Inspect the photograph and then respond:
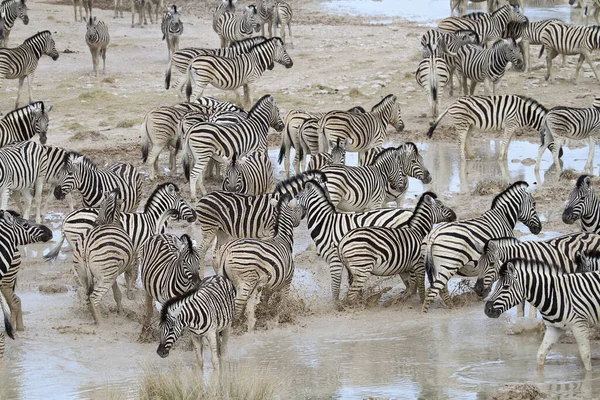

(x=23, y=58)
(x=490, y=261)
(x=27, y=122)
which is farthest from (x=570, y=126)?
(x=23, y=58)

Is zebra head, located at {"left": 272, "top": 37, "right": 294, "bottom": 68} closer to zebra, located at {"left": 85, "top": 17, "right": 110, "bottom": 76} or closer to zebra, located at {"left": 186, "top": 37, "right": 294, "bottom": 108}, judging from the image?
zebra, located at {"left": 186, "top": 37, "right": 294, "bottom": 108}

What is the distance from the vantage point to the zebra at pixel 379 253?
969 cm

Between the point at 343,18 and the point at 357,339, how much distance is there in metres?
23.1

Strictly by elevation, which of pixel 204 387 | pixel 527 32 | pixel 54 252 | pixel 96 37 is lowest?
pixel 54 252

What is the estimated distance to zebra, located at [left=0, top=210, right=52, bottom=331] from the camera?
30.0 ft

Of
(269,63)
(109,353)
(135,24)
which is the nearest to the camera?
(109,353)

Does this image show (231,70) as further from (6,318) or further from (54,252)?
(6,318)

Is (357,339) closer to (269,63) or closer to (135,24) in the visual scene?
(269,63)

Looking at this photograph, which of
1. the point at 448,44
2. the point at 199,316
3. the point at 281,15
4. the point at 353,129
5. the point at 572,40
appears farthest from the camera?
the point at 281,15

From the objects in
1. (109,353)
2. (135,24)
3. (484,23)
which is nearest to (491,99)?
(484,23)

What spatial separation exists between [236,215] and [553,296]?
3.80 m

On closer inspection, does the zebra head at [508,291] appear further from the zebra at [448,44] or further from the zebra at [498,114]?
the zebra at [448,44]

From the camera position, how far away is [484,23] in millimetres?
21891

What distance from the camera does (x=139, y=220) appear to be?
1037cm
